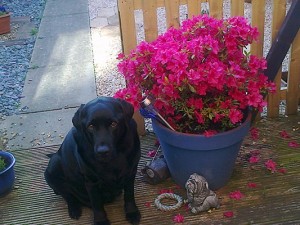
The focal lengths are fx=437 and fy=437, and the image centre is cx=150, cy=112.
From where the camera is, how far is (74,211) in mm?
2988

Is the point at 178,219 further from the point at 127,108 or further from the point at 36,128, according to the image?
the point at 36,128

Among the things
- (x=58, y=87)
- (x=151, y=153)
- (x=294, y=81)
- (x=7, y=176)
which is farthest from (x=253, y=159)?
(x=58, y=87)

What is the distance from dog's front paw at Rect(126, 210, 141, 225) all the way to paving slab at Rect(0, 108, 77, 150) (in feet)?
4.02

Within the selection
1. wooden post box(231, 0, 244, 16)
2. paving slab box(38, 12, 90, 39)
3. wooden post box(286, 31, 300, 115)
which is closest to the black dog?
wooden post box(231, 0, 244, 16)

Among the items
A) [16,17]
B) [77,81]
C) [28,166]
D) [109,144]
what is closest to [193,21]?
[109,144]

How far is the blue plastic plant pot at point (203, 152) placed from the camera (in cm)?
278

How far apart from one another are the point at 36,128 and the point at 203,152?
190cm

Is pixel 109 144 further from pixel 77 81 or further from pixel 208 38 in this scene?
pixel 77 81

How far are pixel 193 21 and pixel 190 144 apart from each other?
2.76 feet

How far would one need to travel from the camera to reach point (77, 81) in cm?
505

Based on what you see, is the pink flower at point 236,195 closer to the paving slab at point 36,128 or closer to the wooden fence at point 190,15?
the wooden fence at point 190,15

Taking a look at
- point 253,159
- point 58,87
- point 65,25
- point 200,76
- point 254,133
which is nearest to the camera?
point 200,76

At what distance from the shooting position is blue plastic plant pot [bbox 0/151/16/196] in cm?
312

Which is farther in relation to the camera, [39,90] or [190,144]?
[39,90]
